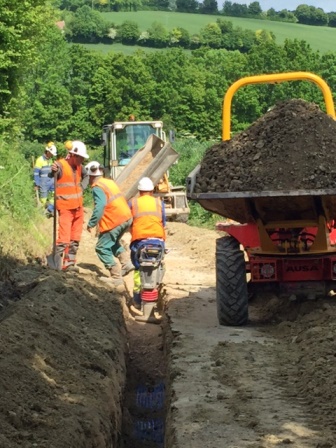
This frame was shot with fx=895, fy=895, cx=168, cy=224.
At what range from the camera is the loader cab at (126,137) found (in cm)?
Answer: 2192

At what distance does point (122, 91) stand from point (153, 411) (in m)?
60.8

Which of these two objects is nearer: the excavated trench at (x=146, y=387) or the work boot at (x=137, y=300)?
the excavated trench at (x=146, y=387)

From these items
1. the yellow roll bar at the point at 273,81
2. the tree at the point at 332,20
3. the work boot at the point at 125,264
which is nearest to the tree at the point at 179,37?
the tree at the point at 332,20

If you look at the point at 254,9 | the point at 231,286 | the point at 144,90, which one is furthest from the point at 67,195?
the point at 254,9

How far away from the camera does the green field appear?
86162mm

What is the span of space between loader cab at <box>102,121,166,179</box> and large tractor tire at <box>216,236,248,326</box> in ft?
41.0

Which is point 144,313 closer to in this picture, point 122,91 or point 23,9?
point 23,9

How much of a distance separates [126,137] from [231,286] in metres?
13.1

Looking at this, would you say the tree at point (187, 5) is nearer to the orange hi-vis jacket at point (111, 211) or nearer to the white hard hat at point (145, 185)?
the orange hi-vis jacket at point (111, 211)

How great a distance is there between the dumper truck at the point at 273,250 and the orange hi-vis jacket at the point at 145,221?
1.65m

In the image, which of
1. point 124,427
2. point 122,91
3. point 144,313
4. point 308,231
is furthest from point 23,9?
point 122,91

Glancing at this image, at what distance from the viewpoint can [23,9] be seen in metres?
25.0

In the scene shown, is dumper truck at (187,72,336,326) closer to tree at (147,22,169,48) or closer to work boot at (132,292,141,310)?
work boot at (132,292,141,310)

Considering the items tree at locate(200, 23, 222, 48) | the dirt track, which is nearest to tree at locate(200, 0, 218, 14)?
tree at locate(200, 23, 222, 48)
